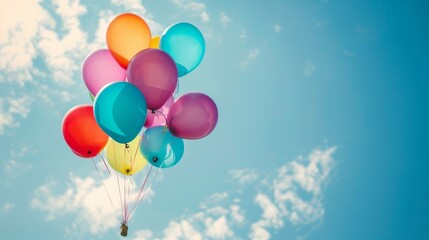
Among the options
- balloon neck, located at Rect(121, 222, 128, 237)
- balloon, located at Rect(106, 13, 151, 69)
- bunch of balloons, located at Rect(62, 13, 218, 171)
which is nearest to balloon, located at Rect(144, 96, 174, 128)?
bunch of balloons, located at Rect(62, 13, 218, 171)

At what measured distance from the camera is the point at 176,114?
6.17 metres

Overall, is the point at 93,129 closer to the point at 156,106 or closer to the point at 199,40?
the point at 156,106

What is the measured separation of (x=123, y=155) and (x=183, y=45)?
2.43m

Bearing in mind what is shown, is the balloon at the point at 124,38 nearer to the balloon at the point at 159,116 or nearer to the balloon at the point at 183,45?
the balloon at the point at 183,45

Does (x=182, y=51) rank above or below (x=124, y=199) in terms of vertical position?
above

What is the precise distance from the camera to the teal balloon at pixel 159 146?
6.35m

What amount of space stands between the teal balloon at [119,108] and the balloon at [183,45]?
46.4 inches

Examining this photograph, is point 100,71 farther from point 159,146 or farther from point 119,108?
point 159,146

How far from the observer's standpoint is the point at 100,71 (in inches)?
253

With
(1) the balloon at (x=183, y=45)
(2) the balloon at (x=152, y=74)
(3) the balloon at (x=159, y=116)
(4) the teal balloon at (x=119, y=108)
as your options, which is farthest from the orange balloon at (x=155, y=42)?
(4) the teal balloon at (x=119, y=108)

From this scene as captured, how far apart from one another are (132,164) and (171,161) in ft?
2.66

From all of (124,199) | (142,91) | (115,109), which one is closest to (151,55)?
(142,91)

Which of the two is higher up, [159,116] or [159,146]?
[159,116]

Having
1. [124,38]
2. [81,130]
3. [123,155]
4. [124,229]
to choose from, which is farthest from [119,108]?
[124,229]
